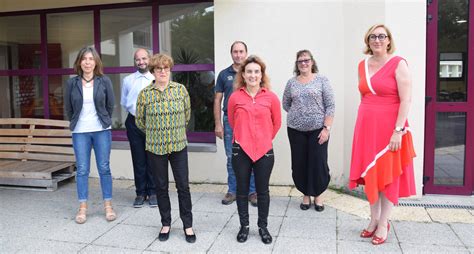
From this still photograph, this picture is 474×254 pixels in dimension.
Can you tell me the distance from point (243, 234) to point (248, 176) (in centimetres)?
54

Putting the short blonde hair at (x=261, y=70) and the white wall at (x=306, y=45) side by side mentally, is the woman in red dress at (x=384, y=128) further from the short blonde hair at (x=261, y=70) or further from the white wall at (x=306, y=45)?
the white wall at (x=306, y=45)

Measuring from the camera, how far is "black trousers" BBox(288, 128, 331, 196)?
14.9ft

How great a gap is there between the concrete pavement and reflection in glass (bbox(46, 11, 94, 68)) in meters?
2.60

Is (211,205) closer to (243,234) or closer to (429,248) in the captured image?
(243,234)

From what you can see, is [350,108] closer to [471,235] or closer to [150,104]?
[471,235]

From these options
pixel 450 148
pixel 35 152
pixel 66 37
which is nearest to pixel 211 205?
pixel 450 148

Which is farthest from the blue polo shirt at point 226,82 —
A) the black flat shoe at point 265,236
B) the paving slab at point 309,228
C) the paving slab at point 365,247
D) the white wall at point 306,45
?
the paving slab at point 365,247

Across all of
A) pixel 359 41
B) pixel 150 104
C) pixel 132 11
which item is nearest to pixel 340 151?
pixel 359 41

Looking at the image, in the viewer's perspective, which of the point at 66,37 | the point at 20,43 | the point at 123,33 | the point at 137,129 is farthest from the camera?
the point at 20,43

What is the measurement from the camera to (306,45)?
556 cm

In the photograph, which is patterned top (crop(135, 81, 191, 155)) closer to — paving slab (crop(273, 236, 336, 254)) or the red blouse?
the red blouse

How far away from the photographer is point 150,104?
3.81 m

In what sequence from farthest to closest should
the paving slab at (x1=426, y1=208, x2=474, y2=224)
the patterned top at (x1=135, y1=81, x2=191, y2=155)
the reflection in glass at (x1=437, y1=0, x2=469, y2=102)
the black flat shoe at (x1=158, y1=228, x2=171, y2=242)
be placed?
1. the reflection in glass at (x1=437, y1=0, x2=469, y2=102)
2. the paving slab at (x1=426, y1=208, x2=474, y2=224)
3. the black flat shoe at (x1=158, y1=228, x2=171, y2=242)
4. the patterned top at (x1=135, y1=81, x2=191, y2=155)

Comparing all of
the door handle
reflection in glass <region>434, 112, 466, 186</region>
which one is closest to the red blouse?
the door handle
